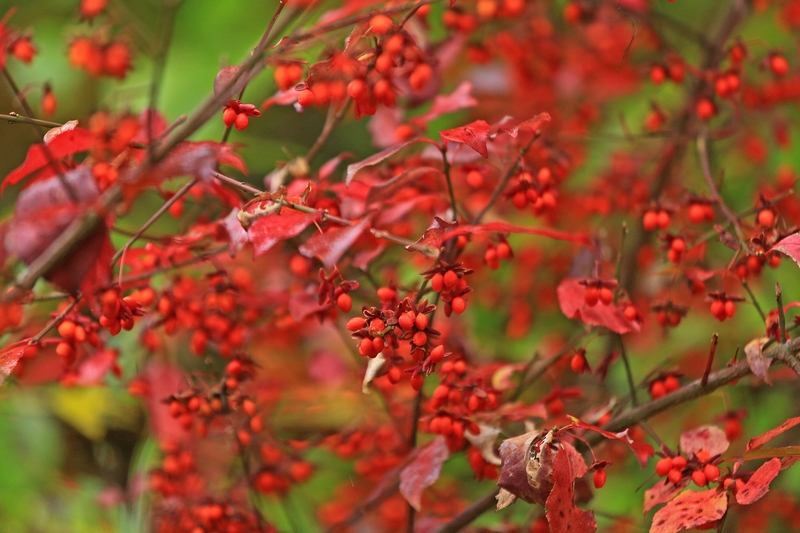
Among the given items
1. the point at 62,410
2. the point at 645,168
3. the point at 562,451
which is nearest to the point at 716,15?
the point at 645,168

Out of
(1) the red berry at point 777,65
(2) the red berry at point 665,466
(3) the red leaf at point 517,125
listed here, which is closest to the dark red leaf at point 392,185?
(3) the red leaf at point 517,125

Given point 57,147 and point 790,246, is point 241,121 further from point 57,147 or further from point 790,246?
point 790,246

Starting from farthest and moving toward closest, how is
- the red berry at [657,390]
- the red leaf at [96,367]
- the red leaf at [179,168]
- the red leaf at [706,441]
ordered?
the red leaf at [96,367] → the red berry at [657,390] → the red leaf at [706,441] → the red leaf at [179,168]

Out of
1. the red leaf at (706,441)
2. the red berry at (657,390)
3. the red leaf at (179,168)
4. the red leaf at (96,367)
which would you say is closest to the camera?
the red leaf at (179,168)

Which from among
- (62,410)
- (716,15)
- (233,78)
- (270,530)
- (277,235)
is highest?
(233,78)

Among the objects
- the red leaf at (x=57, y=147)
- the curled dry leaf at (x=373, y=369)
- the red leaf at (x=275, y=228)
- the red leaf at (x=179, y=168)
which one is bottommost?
the curled dry leaf at (x=373, y=369)

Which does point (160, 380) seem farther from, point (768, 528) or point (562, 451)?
point (768, 528)

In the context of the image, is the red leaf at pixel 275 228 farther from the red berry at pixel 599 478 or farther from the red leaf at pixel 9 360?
the red berry at pixel 599 478
